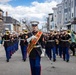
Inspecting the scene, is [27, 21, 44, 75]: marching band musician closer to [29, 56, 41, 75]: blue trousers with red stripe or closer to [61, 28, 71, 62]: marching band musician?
[29, 56, 41, 75]: blue trousers with red stripe

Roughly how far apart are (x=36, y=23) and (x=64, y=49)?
7.06 meters

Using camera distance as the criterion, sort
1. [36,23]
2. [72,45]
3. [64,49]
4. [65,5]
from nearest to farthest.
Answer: [36,23]
[64,49]
[72,45]
[65,5]

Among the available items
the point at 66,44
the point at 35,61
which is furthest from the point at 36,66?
the point at 66,44

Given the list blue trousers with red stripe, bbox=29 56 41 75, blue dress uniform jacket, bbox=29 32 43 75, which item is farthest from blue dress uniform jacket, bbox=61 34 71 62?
blue trousers with red stripe, bbox=29 56 41 75

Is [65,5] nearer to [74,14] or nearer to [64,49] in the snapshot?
[74,14]

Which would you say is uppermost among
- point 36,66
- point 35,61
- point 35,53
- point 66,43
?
point 35,53

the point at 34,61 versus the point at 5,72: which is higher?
the point at 34,61

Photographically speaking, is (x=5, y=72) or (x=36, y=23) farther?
(x=5, y=72)

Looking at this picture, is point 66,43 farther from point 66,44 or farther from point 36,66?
point 36,66

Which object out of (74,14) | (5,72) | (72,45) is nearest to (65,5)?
(74,14)

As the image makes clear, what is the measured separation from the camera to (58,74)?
1130 cm

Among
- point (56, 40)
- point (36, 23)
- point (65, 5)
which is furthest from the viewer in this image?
point (65, 5)

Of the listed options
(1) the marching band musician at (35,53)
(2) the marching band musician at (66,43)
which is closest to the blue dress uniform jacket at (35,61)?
(1) the marching band musician at (35,53)

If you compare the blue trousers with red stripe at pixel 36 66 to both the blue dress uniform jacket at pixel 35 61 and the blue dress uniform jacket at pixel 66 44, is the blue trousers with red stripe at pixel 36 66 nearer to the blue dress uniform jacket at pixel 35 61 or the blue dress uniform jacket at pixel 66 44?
the blue dress uniform jacket at pixel 35 61
